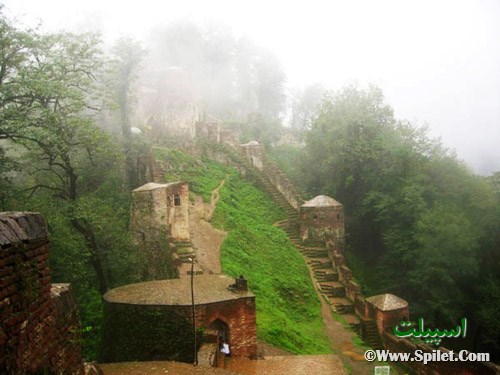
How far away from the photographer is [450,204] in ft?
84.3

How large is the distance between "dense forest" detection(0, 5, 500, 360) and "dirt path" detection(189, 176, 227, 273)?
2233 mm

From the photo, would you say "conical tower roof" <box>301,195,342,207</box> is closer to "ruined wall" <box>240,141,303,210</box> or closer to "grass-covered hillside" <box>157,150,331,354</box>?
"ruined wall" <box>240,141,303,210</box>

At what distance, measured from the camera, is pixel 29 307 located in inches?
155

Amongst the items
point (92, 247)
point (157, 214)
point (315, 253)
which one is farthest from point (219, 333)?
point (315, 253)

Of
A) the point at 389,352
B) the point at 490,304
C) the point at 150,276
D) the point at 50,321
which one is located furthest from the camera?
the point at 490,304

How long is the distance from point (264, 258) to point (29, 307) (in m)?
20.2

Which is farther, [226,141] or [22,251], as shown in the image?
[226,141]

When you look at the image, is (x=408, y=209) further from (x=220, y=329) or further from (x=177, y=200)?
(x=220, y=329)

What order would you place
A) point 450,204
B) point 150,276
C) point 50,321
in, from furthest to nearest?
1. point 450,204
2. point 150,276
3. point 50,321

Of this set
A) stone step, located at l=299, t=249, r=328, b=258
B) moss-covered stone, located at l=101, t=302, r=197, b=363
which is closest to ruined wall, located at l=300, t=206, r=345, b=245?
stone step, located at l=299, t=249, r=328, b=258

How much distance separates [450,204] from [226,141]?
20.4 metres

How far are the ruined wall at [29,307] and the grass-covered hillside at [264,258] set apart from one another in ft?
40.9

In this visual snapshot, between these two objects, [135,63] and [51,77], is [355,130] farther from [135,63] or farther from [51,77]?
[51,77]

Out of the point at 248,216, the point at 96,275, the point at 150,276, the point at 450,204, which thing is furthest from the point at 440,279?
the point at 96,275
